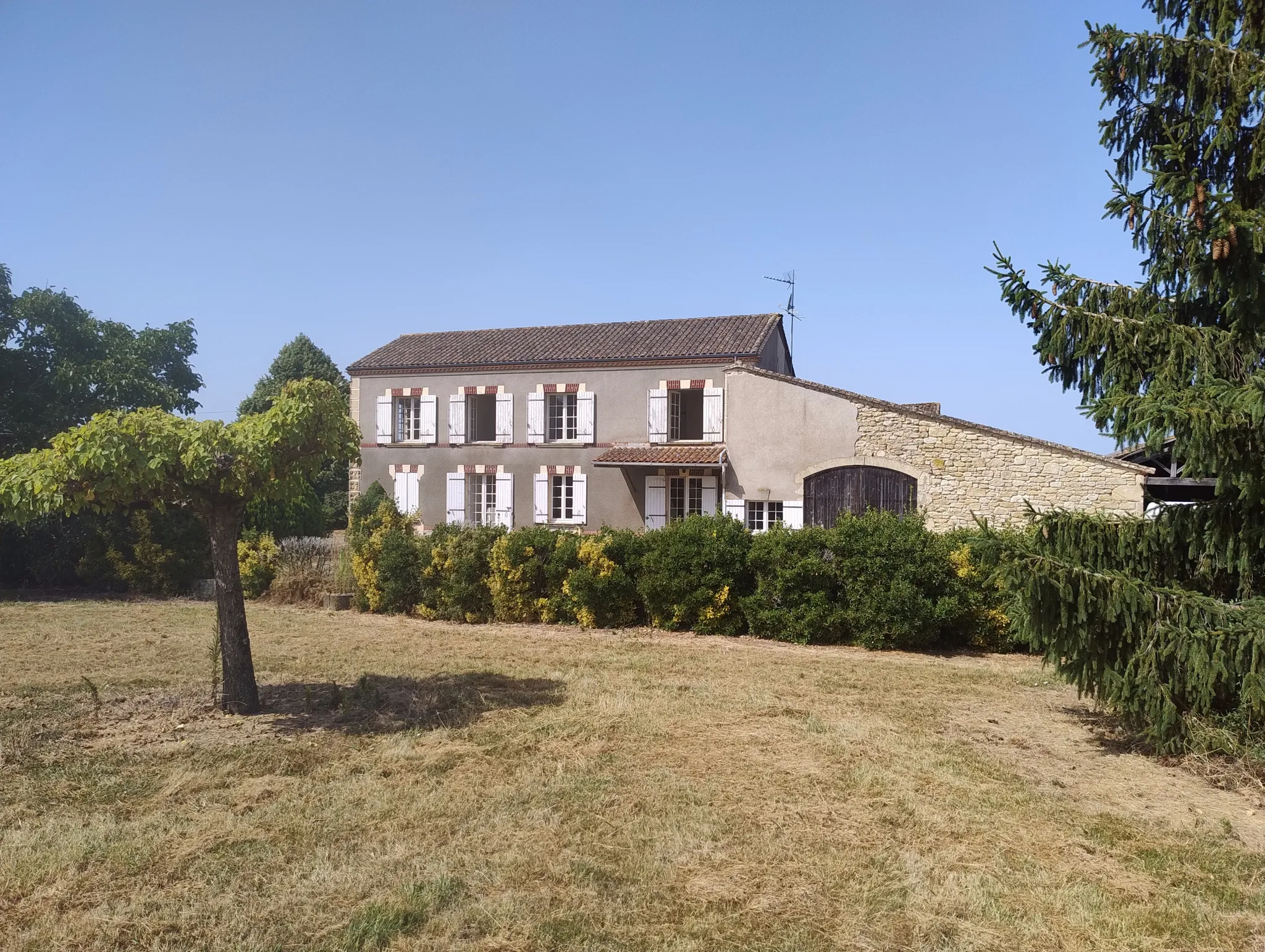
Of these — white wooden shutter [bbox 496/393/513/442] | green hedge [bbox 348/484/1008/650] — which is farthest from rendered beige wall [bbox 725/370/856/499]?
white wooden shutter [bbox 496/393/513/442]

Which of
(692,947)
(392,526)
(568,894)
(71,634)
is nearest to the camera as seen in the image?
(692,947)

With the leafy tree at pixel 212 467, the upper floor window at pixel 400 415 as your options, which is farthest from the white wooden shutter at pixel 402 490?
the leafy tree at pixel 212 467

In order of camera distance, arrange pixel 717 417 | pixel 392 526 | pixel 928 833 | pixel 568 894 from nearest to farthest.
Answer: pixel 568 894 < pixel 928 833 < pixel 392 526 < pixel 717 417

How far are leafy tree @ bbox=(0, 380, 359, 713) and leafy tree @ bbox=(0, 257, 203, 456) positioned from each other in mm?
13446

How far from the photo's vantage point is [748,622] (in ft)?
37.5

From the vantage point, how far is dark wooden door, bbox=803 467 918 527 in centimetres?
1597

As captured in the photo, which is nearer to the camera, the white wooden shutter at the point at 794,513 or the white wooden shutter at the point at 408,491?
the white wooden shutter at the point at 794,513

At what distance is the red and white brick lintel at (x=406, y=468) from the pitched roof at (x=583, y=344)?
8.36 feet

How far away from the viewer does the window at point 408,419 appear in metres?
22.9

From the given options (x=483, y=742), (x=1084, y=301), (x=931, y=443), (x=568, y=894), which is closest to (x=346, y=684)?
(x=483, y=742)

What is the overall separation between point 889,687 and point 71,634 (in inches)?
414

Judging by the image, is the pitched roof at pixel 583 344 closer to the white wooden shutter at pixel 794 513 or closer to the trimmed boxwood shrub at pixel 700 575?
the white wooden shutter at pixel 794 513

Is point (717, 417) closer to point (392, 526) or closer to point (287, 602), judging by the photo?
point (392, 526)

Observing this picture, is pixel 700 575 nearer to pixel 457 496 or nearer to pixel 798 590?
pixel 798 590
